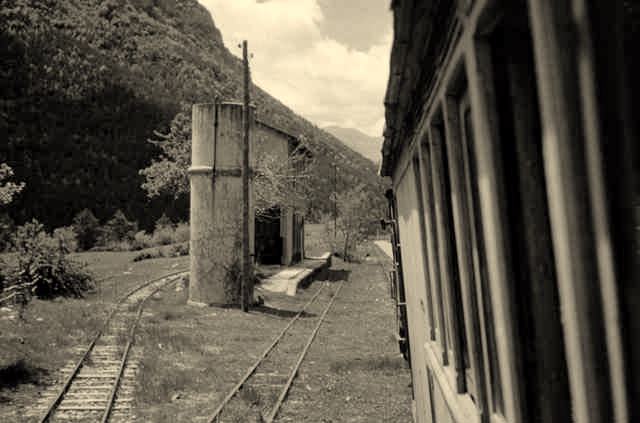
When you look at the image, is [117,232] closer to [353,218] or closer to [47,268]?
[353,218]

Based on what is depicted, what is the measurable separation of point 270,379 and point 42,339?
516 cm

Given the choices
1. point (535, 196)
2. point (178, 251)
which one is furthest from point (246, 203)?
point (178, 251)

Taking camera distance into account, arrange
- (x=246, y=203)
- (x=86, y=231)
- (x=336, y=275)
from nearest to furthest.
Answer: (x=246, y=203)
(x=336, y=275)
(x=86, y=231)

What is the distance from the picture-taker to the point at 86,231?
1540 inches

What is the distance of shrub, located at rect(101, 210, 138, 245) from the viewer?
1548 inches

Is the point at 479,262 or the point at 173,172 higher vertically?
the point at 173,172

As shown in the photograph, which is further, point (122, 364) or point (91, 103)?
point (91, 103)

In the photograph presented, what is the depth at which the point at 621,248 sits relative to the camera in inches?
36.3

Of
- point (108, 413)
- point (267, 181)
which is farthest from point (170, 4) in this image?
point (108, 413)

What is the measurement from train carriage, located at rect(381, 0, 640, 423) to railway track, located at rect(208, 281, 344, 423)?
5008mm

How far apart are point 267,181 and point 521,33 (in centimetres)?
2149

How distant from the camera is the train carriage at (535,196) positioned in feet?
2.97

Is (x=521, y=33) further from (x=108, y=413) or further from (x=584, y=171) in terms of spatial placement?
(x=108, y=413)

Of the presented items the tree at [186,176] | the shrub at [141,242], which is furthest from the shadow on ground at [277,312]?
the shrub at [141,242]
